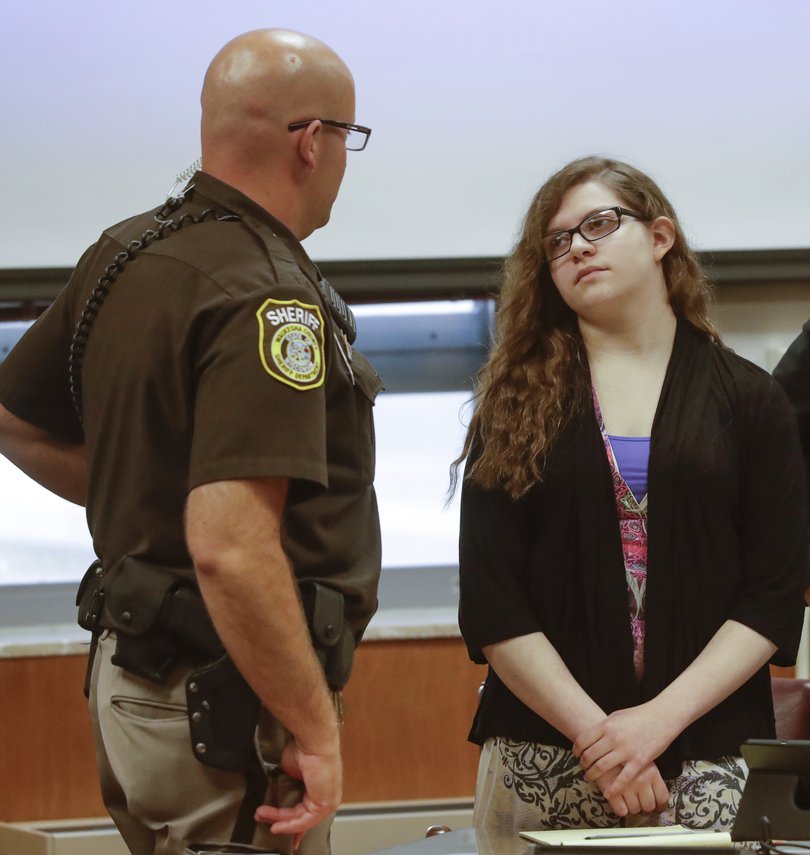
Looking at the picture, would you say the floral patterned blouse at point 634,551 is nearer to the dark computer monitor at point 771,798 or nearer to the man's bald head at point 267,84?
the dark computer monitor at point 771,798

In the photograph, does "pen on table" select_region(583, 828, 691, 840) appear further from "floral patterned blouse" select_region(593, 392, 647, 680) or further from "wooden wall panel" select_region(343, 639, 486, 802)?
"wooden wall panel" select_region(343, 639, 486, 802)

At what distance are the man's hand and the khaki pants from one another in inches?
0.6

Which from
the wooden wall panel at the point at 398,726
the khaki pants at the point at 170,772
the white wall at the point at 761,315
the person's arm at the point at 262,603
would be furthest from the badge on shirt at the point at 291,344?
the white wall at the point at 761,315

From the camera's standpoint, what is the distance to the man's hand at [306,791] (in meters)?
1.21

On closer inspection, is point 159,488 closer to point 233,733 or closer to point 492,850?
point 233,733

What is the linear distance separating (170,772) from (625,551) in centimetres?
74

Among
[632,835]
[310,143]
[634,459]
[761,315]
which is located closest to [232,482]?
[310,143]

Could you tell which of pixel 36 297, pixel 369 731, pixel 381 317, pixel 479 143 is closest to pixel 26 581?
pixel 36 297

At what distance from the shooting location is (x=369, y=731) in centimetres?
327

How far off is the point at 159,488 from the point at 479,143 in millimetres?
2405

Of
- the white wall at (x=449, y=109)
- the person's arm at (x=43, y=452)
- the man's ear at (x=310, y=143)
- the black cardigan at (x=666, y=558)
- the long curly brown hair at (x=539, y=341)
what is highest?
the white wall at (x=449, y=109)

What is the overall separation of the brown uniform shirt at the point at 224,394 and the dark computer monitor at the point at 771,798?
1.56 feet

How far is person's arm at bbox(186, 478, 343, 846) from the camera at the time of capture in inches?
45.0

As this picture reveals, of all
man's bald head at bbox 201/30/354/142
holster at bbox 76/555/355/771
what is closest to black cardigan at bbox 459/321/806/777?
holster at bbox 76/555/355/771
